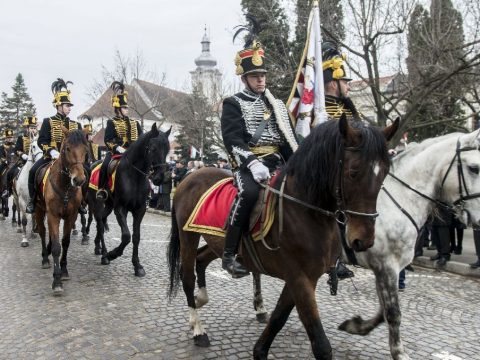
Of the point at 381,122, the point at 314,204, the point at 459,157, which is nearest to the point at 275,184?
the point at 314,204

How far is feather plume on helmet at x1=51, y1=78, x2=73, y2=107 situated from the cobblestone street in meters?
3.18

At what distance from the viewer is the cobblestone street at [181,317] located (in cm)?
481

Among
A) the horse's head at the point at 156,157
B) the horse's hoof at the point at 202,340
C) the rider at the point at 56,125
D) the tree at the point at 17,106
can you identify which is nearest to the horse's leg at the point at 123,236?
the horse's head at the point at 156,157

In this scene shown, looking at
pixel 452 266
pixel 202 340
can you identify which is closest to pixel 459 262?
pixel 452 266

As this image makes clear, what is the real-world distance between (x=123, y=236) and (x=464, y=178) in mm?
5509

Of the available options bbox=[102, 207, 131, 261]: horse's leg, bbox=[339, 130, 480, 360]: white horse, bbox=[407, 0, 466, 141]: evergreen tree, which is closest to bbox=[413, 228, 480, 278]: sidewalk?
bbox=[339, 130, 480, 360]: white horse

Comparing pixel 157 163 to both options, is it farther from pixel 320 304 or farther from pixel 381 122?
pixel 381 122

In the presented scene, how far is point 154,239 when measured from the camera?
39.8ft

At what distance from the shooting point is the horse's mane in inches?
129

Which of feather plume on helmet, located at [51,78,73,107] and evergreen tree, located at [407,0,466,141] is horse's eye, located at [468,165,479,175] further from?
evergreen tree, located at [407,0,466,141]

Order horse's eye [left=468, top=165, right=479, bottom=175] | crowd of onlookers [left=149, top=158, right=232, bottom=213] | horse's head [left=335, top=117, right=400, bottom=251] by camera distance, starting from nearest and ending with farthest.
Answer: horse's head [left=335, top=117, right=400, bottom=251] < horse's eye [left=468, top=165, right=479, bottom=175] < crowd of onlookers [left=149, top=158, right=232, bottom=213]

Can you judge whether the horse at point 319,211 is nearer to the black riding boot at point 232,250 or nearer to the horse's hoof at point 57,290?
the black riding boot at point 232,250

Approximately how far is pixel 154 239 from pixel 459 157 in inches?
340

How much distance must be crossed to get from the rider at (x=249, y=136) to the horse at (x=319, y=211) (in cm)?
24
